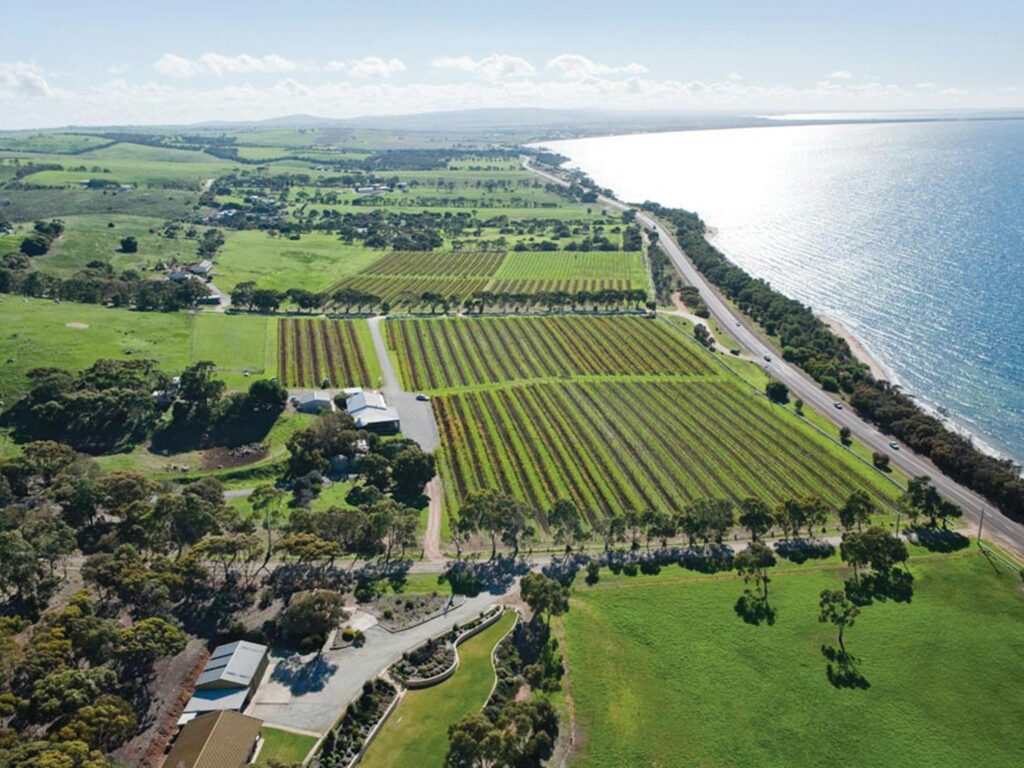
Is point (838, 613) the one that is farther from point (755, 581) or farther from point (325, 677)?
point (325, 677)

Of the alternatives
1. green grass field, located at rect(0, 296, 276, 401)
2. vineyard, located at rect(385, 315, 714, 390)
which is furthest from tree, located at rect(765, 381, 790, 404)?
green grass field, located at rect(0, 296, 276, 401)

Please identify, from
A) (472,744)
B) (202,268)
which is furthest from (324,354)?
(472,744)

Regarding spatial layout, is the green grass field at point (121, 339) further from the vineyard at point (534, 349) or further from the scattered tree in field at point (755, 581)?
the scattered tree in field at point (755, 581)

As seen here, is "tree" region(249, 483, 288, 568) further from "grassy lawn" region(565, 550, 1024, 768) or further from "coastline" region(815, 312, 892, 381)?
"coastline" region(815, 312, 892, 381)

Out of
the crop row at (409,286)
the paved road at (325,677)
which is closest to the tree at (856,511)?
the paved road at (325,677)

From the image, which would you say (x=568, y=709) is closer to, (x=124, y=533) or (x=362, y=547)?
(x=362, y=547)
